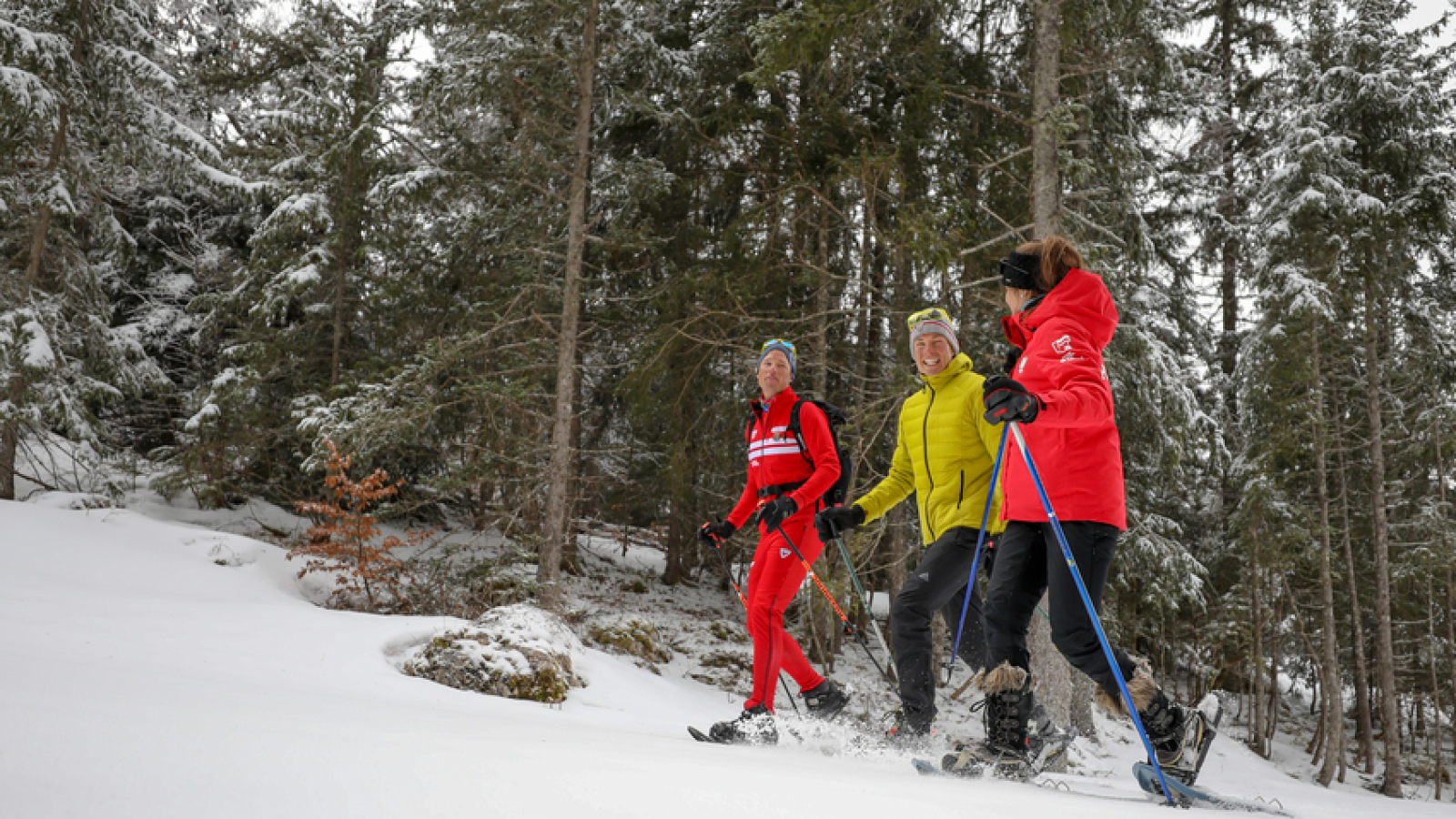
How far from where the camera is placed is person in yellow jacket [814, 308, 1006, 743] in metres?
3.96

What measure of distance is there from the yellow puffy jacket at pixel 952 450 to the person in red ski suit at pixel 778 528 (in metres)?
0.61

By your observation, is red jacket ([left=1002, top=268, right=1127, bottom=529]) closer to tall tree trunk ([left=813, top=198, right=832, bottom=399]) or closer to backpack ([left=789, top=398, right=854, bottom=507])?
backpack ([left=789, top=398, right=854, bottom=507])

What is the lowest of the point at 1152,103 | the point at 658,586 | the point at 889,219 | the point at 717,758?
the point at 658,586

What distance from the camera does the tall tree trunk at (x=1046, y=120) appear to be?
8.01 m

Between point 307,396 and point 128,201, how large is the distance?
322 inches

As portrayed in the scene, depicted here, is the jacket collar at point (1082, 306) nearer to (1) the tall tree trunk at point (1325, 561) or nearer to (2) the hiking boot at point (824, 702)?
(2) the hiking boot at point (824, 702)

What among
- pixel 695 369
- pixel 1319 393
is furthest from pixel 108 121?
pixel 1319 393

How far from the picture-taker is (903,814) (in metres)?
1.91

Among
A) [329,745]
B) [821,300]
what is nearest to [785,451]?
[329,745]

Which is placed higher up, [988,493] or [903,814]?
[988,493]

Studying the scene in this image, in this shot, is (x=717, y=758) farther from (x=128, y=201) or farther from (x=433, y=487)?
(x=128, y=201)

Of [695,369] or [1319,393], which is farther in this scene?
[1319,393]

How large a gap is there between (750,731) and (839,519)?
1.17 meters

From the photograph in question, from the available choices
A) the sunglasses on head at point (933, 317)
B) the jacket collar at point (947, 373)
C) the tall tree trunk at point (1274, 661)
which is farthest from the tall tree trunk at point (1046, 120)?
the tall tree trunk at point (1274, 661)
